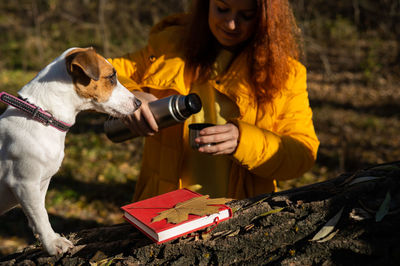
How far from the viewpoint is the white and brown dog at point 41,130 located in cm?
163

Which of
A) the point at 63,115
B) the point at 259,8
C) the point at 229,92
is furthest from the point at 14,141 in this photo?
the point at 259,8

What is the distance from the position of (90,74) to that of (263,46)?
4.09 ft

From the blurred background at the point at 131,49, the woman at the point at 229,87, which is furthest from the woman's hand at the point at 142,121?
the blurred background at the point at 131,49

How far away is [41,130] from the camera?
1.67 metres

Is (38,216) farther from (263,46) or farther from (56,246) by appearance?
(263,46)

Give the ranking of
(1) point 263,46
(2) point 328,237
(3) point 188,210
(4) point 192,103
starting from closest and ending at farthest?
(2) point 328,237
(3) point 188,210
(4) point 192,103
(1) point 263,46

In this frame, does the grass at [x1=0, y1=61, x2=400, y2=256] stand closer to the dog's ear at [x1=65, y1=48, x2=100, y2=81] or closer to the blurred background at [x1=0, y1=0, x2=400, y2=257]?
the blurred background at [x1=0, y1=0, x2=400, y2=257]

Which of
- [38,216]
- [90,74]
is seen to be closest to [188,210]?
[38,216]

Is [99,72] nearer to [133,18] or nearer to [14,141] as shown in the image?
[14,141]

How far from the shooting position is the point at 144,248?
154 cm

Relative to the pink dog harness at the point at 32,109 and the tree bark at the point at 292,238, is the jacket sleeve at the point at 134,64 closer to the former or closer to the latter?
the pink dog harness at the point at 32,109

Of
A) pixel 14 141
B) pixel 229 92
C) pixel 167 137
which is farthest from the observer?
pixel 167 137

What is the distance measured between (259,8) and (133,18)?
801cm

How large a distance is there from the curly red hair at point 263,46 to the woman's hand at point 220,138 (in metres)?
0.55
